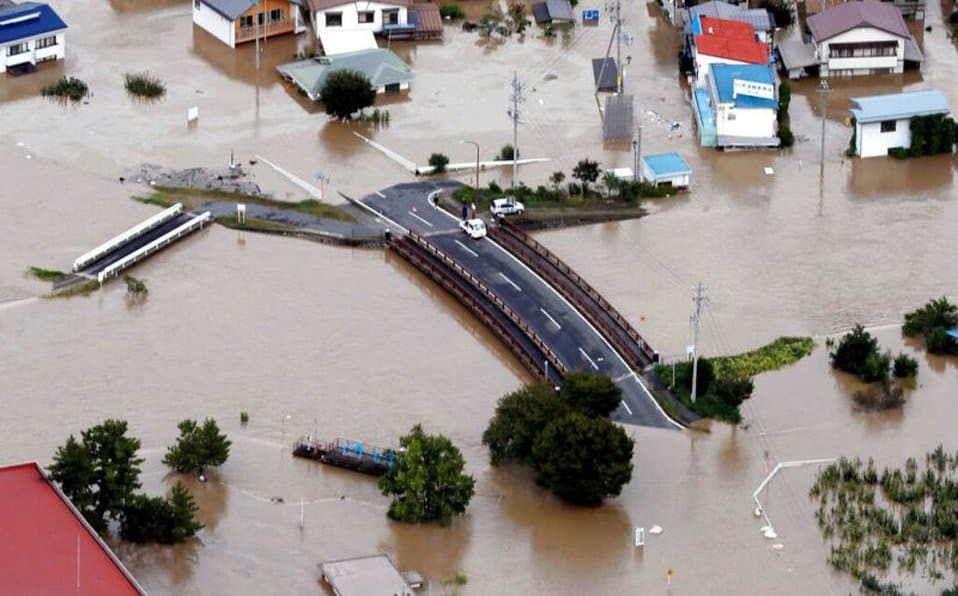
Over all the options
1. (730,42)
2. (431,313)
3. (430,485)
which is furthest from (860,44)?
(430,485)

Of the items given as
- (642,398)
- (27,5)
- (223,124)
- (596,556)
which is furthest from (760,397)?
(27,5)

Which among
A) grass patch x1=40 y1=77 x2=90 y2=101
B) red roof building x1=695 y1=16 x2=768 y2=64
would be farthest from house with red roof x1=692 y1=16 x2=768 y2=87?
grass patch x1=40 y1=77 x2=90 y2=101

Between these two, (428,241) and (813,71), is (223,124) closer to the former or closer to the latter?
(428,241)

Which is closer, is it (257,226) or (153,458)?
(153,458)

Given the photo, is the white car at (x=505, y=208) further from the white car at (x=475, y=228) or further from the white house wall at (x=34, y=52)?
the white house wall at (x=34, y=52)

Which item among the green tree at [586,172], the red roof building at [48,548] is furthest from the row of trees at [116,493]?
the green tree at [586,172]

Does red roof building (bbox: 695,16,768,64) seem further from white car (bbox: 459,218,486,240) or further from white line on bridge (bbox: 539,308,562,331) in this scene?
white line on bridge (bbox: 539,308,562,331)

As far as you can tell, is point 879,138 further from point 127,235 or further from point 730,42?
point 127,235
